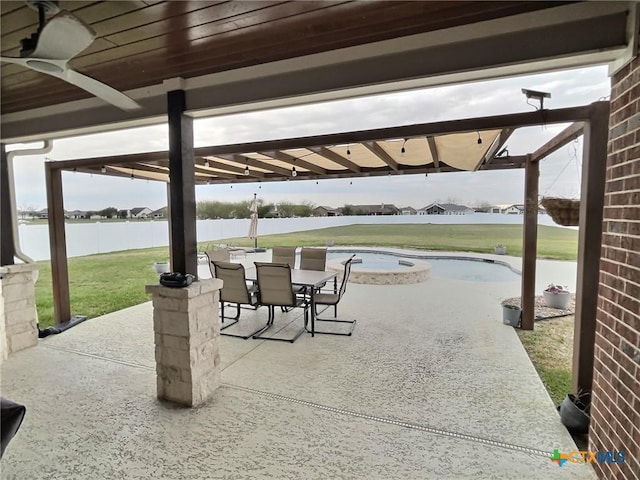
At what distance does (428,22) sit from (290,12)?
0.86 meters

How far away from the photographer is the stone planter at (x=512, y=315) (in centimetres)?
467

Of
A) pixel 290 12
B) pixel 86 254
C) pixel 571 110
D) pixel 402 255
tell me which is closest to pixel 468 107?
pixel 571 110

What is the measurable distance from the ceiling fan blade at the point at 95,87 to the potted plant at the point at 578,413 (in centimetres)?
397

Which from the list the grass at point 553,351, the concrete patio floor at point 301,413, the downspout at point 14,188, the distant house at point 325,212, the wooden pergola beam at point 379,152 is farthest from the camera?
the distant house at point 325,212

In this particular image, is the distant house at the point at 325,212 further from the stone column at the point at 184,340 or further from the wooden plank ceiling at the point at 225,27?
the wooden plank ceiling at the point at 225,27

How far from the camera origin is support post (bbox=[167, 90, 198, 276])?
276cm

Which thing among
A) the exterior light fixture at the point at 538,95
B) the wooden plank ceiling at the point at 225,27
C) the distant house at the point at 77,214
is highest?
the wooden plank ceiling at the point at 225,27

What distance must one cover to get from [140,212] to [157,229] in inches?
35.0

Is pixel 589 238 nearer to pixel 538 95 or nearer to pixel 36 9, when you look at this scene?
pixel 538 95

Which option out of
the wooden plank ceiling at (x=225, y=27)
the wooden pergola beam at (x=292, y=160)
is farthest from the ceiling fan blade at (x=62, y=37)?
the wooden pergola beam at (x=292, y=160)

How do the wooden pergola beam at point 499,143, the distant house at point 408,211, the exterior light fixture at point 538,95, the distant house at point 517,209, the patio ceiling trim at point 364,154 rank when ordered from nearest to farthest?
the exterior light fixture at point 538,95 < the patio ceiling trim at point 364,154 < the wooden pergola beam at point 499,143 < the distant house at point 517,209 < the distant house at point 408,211

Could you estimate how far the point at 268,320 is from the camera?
5.00 m

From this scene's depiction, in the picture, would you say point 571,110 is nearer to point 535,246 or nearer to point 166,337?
point 535,246

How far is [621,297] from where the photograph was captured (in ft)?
5.80
